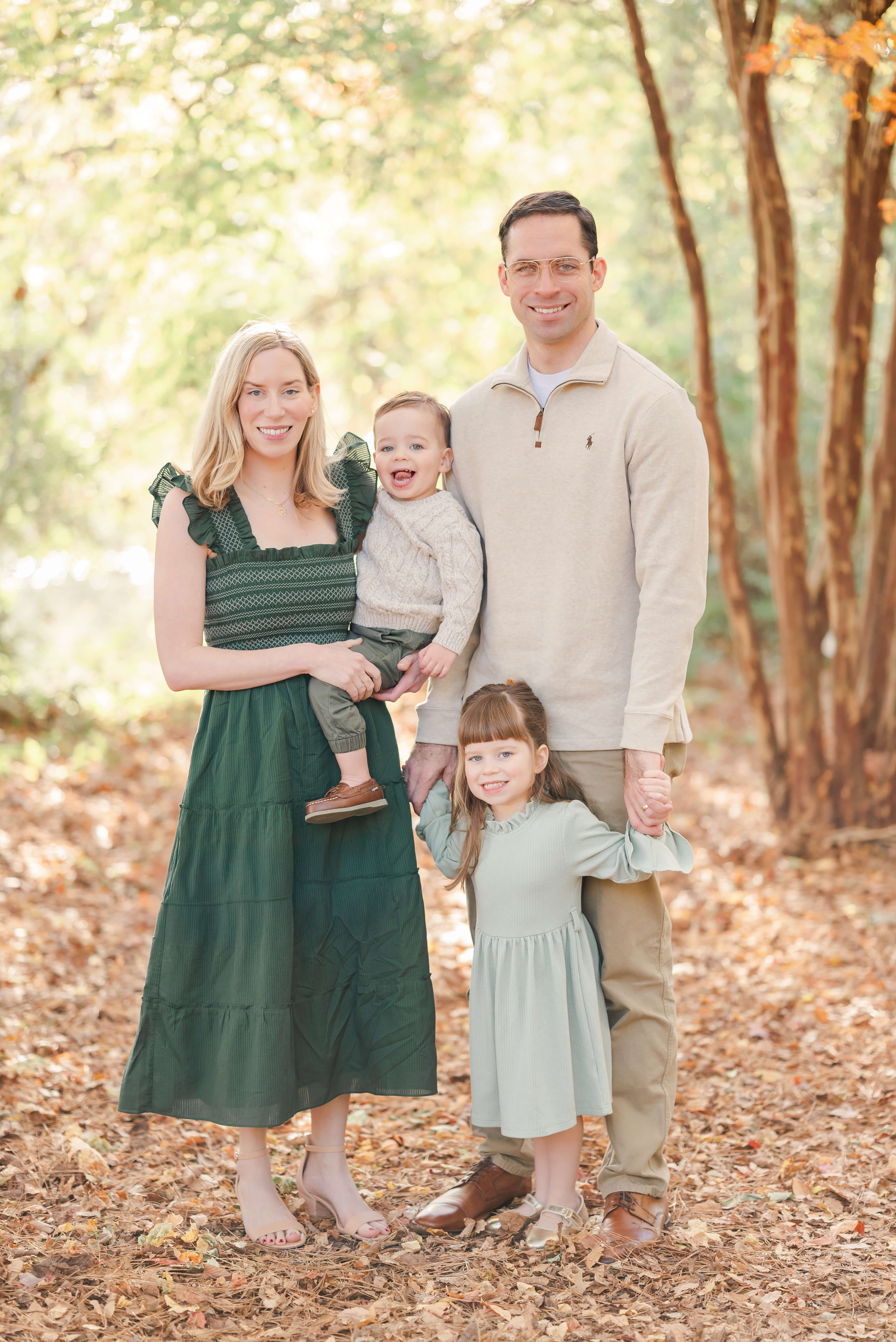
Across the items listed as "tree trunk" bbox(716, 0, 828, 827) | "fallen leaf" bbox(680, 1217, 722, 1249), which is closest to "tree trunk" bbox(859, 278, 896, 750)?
"tree trunk" bbox(716, 0, 828, 827)

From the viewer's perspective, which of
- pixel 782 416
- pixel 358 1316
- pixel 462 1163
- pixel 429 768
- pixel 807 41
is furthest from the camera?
pixel 782 416

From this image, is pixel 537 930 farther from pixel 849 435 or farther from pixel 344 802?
pixel 849 435

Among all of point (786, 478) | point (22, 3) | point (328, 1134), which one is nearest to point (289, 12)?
point (22, 3)

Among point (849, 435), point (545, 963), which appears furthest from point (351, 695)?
point (849, 435)

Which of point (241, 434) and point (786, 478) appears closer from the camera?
point (241, 434)

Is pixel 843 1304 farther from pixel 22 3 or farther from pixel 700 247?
pixel 700 247

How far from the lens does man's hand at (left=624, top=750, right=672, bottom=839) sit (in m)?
2.62

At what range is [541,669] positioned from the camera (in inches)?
109

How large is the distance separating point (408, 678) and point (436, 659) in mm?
90

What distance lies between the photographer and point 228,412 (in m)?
2.74

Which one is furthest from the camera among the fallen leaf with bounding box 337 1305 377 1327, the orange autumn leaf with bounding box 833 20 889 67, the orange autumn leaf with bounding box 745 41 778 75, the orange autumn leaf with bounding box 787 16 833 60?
the orange autumn leaf with bounding box 745 41 778 75

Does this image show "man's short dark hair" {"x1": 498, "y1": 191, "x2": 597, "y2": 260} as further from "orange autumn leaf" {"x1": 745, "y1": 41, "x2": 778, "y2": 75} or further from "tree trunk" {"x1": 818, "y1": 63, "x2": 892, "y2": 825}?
"tree trunk" {"x1": 818, "y1": 63, "x2": 892, "y2": 825}

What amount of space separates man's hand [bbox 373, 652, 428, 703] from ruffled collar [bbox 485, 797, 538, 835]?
0.38 m

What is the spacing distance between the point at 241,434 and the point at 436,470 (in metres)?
0.47
